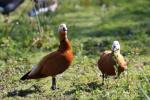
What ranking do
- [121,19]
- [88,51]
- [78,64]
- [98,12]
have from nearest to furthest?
[78,64]
[88,51]
[121,19]
[98,12]

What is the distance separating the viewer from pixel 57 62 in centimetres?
750

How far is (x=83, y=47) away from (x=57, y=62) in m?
2.85

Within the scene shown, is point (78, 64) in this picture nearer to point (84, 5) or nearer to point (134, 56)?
point (134, 56)

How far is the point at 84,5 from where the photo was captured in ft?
47.8

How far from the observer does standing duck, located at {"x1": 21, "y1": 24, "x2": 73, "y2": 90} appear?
24.6ft

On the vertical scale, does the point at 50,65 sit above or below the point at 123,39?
above

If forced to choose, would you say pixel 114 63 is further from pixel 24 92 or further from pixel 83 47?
pixel 83 47

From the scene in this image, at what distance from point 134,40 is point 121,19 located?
2.06 m

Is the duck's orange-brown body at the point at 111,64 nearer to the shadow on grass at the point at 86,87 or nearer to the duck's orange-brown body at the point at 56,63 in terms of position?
the shadow on grass at the point at 86,87

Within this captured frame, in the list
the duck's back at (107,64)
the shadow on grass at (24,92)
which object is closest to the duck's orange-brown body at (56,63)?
the shadow on grass at (24,92)

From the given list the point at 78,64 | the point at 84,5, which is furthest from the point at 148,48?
the point at 84,5

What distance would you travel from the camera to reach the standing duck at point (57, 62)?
750cm

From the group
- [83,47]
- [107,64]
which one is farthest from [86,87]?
[83,47]

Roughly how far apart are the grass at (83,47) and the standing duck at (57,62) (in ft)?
0.84
